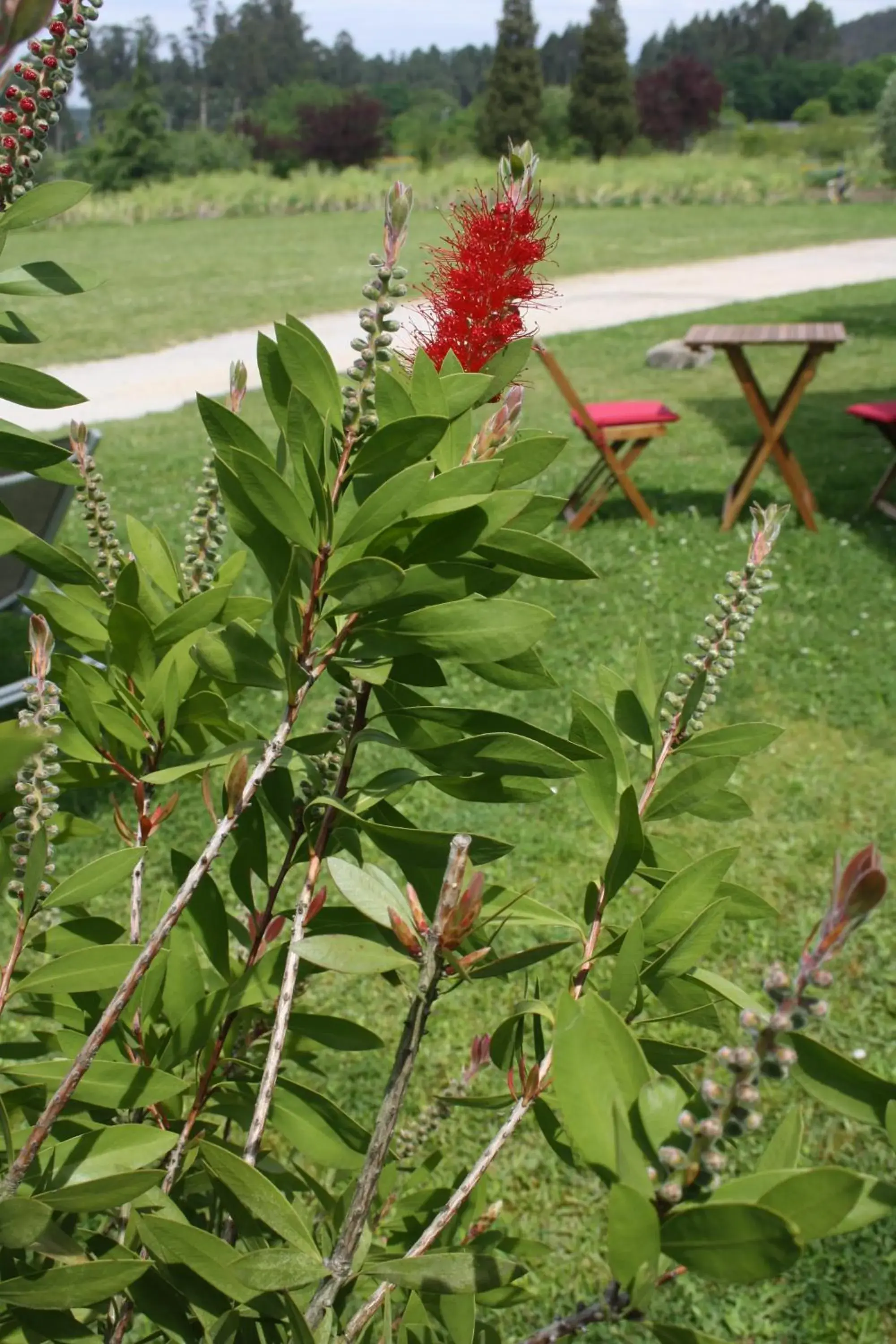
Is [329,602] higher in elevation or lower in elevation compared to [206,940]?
higher

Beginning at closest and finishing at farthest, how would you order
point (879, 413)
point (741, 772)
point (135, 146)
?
point (741, 772) → point (879, 413) → point (135, 146)

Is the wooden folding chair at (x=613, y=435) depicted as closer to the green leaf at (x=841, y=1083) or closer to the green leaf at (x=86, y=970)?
the green leaf at (x=86, y=970)

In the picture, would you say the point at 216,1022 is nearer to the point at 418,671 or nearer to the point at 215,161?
the point at 418,671

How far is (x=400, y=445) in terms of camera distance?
611mm

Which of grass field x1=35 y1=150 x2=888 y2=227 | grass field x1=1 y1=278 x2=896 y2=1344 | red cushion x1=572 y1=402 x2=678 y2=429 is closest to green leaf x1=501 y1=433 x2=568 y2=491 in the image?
grass field x1=1 y1=278 x2=896 y2=1344

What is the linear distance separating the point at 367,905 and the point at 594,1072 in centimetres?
13

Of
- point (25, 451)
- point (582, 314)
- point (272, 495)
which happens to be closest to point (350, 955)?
point (272, 495)

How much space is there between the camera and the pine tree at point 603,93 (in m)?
41.3

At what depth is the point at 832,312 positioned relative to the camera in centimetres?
1355

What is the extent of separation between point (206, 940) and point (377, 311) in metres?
0.44

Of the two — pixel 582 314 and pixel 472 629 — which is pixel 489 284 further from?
pixel 582 314

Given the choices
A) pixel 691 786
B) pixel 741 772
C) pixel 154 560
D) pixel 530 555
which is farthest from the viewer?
pixel 741 772

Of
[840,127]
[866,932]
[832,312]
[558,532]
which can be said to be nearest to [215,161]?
[840,127]

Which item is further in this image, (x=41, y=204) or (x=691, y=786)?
(x=691, y=786)
